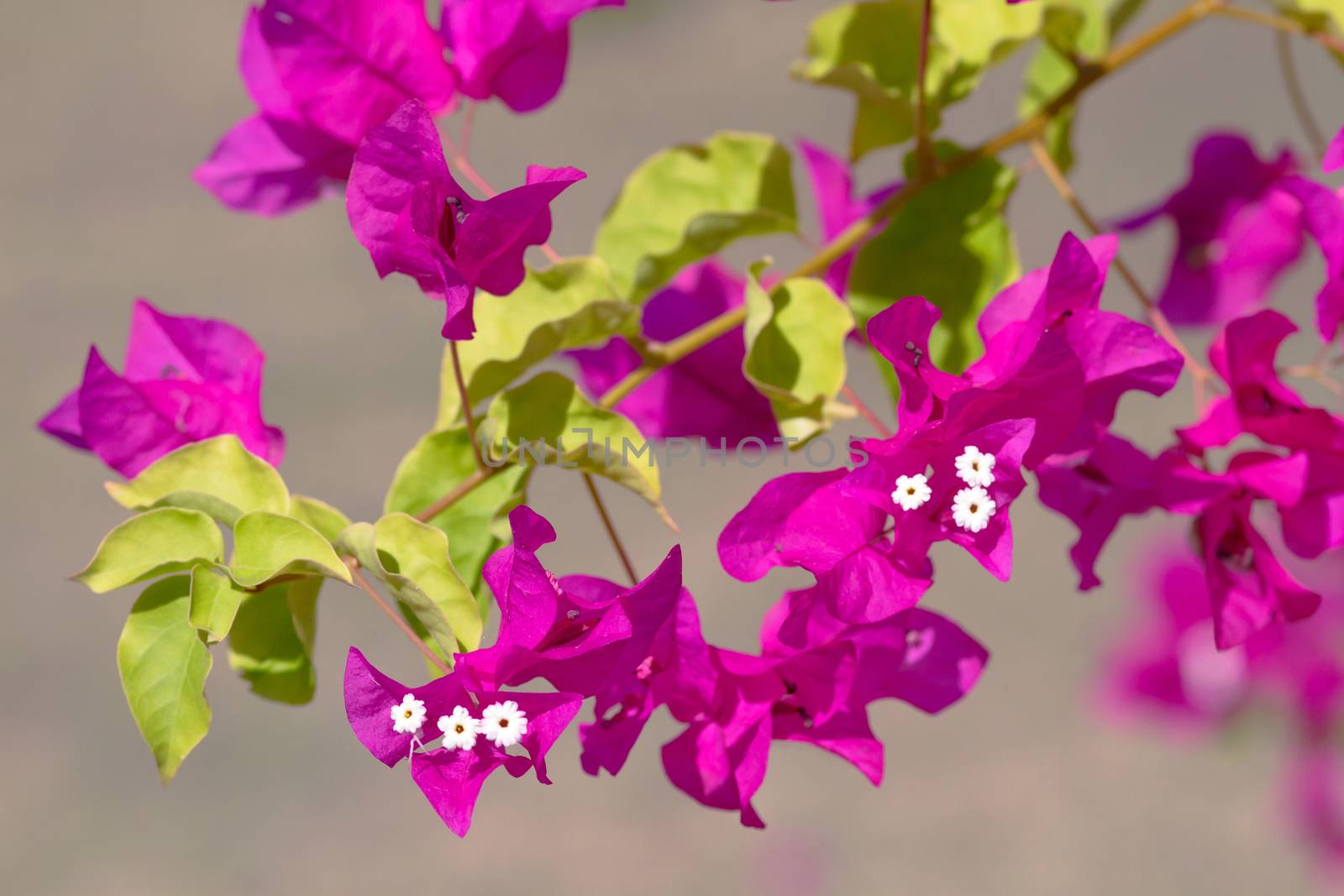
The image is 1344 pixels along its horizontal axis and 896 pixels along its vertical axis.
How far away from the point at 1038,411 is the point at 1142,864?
205 cm

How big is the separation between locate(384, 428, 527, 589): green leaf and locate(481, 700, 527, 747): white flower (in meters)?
0.11

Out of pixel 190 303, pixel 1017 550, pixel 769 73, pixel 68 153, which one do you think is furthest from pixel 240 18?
pixel 1017 550

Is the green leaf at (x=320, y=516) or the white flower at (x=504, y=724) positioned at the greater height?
the green leaf at (x=320, y=516)

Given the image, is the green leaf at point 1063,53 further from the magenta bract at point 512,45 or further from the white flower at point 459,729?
the white flower at point 459,729

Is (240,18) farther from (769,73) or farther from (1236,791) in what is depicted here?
(1236,791)

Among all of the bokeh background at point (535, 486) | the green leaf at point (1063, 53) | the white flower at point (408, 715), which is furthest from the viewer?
the bokeh background at point (535, 486)

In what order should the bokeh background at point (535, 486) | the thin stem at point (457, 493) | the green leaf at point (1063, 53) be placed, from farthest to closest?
the bokeh background at point (535, 486) → the green leaf at point (1063, 53) → the thin stem at point (457, 493)

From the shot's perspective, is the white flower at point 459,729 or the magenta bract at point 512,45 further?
the magenta bract at point 512,45

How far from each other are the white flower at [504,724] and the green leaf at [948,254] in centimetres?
26

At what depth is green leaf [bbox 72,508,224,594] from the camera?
1.63ft

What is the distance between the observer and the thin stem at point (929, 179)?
1.99 feet

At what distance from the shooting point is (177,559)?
0.51 metres

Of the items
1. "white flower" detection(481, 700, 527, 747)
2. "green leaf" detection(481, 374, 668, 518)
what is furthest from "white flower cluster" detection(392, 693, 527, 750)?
"green leaf" detection(481, 374, 668, 518)

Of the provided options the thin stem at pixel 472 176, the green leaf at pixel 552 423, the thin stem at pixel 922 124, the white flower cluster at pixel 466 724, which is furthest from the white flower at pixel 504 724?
the thin stem at pixel 922 124
